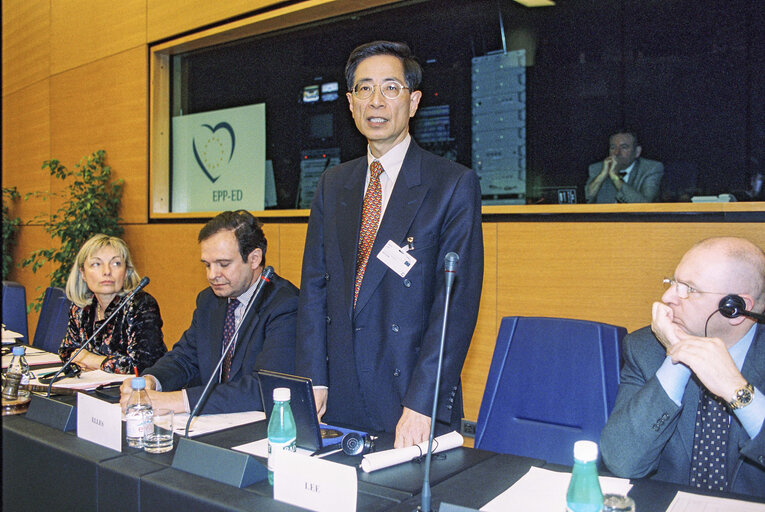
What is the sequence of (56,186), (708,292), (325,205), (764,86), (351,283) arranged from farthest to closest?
(56,186), (764,86), (325,205), (351,283), (708,292)

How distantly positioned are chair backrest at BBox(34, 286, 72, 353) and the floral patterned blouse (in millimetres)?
689

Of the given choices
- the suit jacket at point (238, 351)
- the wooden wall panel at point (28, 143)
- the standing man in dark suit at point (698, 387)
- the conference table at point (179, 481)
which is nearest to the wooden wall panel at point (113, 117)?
the wooden wall panel at point (28, 143)

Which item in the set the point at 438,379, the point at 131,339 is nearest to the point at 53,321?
the point at 131,339

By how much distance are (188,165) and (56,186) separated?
6.61ft

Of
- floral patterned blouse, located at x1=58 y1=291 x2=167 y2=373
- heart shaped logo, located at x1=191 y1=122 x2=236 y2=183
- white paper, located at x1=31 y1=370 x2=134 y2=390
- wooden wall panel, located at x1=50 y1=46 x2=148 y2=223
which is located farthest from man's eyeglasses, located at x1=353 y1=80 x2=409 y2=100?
wooden wall panel, located at x1=50 y1=46 x2=148 y2=223

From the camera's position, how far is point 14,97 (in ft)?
24.2

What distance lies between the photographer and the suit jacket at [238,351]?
6.69 feet

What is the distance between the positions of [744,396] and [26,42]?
25.4ft

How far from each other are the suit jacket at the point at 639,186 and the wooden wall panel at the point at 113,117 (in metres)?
3.74

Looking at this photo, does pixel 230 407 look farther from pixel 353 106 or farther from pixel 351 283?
pixel 353 106

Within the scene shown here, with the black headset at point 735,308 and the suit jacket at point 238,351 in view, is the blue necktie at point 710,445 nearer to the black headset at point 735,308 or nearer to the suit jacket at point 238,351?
the black headset at point 735,308

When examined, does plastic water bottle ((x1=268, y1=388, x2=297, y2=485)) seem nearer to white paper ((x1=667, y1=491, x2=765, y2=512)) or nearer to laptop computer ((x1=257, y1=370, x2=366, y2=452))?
laptop computer ((x1=257, y1=370, x2=366, y2=452))

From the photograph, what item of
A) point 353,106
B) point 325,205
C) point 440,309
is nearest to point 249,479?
point 440,309

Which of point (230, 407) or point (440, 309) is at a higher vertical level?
point (440, 309)
